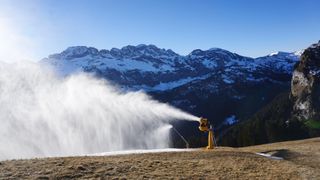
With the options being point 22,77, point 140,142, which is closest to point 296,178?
A: point 22,77

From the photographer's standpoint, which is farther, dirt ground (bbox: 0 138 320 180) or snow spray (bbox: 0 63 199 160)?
snow spray (bbox: 0 63 199 160)

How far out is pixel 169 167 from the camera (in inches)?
1060

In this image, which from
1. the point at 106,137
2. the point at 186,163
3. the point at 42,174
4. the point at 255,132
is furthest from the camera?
the point at 106,137

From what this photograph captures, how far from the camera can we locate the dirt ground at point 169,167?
81.4 ft

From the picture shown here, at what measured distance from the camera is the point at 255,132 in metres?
133

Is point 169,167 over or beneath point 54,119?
beneath

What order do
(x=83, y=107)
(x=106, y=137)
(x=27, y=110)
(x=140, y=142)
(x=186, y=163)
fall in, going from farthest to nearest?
(x=140, y=142)
(x=106, y=137)
(x=27, y=110)
(x=83, y=107)
(x=186, y=163)

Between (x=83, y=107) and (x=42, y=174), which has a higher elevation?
(x=83, y=107)

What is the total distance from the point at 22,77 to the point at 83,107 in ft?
202

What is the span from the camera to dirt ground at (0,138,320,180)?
2481 centimetres

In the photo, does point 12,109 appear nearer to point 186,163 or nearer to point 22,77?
point 22,77

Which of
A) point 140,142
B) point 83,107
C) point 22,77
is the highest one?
point 22,77

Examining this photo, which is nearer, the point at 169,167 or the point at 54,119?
the point at 169,167

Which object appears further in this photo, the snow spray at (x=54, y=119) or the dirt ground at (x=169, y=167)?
the snow spray at (x=54, y=119)
